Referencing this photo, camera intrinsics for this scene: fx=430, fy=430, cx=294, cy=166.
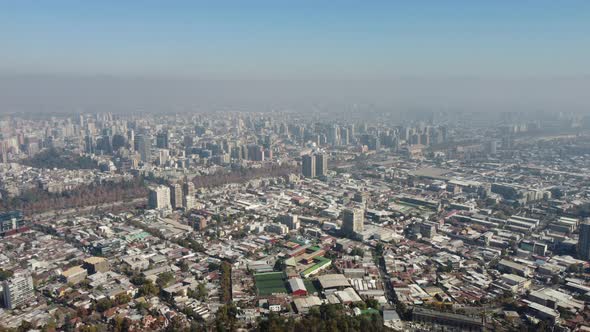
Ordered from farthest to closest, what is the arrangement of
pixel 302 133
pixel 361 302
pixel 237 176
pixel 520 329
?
pixel 302 133
pixel 237 176
pixel 361 302
pixel 520 329

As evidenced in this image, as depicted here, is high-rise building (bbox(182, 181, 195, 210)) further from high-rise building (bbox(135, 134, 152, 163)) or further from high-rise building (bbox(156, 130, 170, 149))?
high-rise building (bbox(156, 130, 170, 149))

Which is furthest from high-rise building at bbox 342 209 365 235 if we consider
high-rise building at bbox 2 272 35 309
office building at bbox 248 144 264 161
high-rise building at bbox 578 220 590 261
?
office building at bbox 248 144 264 161

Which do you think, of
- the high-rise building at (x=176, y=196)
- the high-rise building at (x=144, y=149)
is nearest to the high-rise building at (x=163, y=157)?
the high-rise building at (x=144, y=149)

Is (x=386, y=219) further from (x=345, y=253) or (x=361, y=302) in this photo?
(x=361, y=302)

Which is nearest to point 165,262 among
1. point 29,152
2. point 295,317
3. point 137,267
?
point 137,267

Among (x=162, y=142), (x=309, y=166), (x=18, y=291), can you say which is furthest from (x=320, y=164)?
(x=18, y=291)

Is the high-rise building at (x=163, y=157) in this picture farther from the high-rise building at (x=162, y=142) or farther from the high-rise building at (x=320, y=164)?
the high-rise building at (x=320, y=164)
